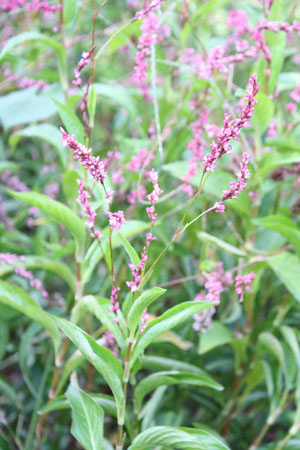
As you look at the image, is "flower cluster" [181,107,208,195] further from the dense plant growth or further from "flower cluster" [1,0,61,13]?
"flower cluster" [1,0,61,13]

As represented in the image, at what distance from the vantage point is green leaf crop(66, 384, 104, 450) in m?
0.70

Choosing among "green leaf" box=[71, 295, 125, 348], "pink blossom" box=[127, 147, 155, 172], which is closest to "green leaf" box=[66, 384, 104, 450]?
"green leaf" box=[71, 295, 125, 348]

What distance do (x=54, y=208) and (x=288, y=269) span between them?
45 centimetres

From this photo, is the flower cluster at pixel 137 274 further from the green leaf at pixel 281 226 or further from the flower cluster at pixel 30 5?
the flower cluster at pixel 30 5

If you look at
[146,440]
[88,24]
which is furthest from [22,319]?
[88,24]

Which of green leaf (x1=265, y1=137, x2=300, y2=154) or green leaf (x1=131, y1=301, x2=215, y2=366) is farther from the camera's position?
green leaf (x1=265, y1=137, x2=300, y2=154)

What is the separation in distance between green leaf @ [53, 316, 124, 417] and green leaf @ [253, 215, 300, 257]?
0.37m

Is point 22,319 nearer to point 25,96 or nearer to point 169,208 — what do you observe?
point 169,208

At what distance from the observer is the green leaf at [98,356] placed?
638 mm

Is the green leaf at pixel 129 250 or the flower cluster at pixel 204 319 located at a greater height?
the green leaf at pixel 129 250

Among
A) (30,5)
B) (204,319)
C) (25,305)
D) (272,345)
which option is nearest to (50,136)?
(30,5)

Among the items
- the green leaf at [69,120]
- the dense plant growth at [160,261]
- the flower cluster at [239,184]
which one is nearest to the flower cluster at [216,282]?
the dense plant growth at [160,261]

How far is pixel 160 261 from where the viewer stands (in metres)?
1.07

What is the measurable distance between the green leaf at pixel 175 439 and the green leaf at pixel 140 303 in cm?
15
